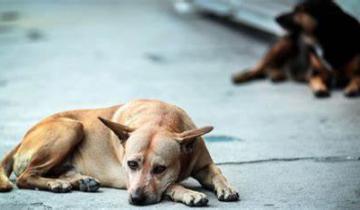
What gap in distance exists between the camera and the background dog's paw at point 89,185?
6.14 meters

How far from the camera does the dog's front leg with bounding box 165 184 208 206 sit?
560cm

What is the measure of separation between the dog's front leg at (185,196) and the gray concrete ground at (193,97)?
7cm

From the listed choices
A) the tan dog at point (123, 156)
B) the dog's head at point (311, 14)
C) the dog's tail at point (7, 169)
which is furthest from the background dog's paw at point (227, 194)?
the dog's head at point (311, 14)

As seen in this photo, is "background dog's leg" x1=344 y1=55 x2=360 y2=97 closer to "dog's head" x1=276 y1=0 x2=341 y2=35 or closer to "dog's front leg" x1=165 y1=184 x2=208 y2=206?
"dog's head" x1=276 y1=0 x2=341 y2=35

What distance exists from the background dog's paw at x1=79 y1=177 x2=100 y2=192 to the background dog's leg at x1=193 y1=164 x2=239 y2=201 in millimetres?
704

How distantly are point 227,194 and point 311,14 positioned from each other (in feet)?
17.3

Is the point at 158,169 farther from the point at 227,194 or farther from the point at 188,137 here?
the point at 227,194

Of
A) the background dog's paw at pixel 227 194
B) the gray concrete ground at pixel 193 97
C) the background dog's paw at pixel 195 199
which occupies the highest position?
the background dog's paw at pixel 195 199

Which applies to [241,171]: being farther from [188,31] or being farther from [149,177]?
[188,31]

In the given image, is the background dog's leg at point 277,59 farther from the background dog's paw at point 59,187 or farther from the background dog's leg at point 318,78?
the background dog's paw at point 59,187

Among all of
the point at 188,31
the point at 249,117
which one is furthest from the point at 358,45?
the point at 188,31

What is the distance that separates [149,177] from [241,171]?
128 cm

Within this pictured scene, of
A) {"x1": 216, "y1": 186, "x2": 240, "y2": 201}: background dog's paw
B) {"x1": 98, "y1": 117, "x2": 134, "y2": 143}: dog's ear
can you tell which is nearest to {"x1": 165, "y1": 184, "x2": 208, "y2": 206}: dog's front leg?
{"x1": 216, "y1": 186, "x2": 240, "y2": 201}: background dog's paw

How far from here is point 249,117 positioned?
887cm
